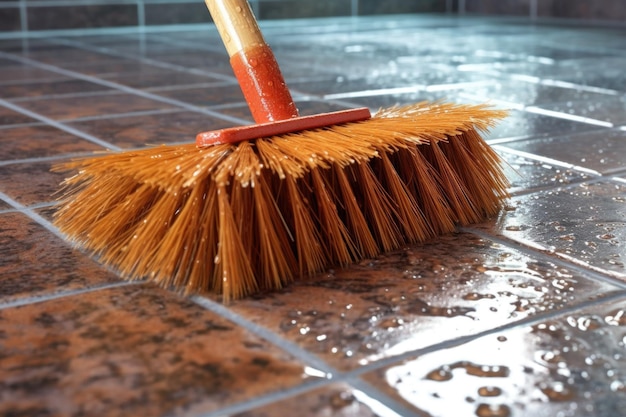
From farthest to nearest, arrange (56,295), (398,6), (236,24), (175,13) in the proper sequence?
(398,6) → (175,13) → (236,24) → (56,295)

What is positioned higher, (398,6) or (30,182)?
(398,6)

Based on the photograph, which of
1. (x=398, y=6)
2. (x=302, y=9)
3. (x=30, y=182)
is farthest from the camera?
(x=398, y=6)

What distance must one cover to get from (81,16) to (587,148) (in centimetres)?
325

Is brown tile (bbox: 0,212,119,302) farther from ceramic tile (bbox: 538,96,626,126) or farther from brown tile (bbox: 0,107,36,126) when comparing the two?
ceramic tile (bbox: 538,96,626,126)

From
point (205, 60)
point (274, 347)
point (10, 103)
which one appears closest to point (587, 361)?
point (274, 347)

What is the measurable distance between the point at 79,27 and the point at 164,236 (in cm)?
365

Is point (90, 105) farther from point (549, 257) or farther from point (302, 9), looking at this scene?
point (302, 9)

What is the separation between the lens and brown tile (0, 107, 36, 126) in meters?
2.03

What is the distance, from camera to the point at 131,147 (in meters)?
1.75

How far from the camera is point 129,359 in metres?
0.81

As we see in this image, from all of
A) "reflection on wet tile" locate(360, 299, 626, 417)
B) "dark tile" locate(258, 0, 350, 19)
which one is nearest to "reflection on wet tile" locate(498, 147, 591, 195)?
"reflection on wet tile" locate(360, 299, 626, 417)

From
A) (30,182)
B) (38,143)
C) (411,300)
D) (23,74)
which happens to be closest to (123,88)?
(23,74)

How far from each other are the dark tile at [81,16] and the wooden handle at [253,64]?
131 inches

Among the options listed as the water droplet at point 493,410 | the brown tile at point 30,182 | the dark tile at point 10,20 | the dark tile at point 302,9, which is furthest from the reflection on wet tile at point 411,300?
the dark tile at point 302,9
